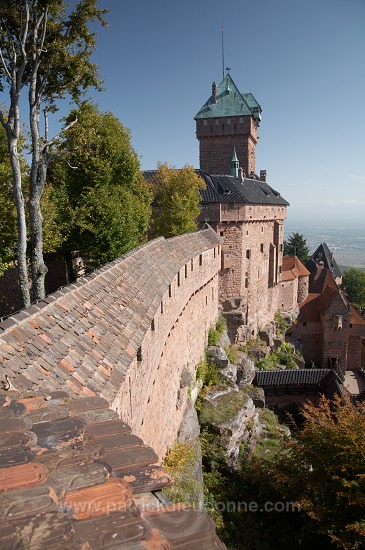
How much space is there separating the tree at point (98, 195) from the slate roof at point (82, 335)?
7.98 m

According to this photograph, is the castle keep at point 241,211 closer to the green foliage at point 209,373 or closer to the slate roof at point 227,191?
the slate roof at point 227,191

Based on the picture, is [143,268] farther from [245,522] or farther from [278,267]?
[278,267]

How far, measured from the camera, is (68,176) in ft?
51.7

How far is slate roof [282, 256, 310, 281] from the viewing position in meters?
35.6

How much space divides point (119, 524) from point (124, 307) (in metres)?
4.34

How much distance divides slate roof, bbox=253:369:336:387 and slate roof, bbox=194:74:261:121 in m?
23.0

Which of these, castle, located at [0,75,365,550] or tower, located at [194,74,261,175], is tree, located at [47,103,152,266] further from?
tower, located at [194,74,261,175]

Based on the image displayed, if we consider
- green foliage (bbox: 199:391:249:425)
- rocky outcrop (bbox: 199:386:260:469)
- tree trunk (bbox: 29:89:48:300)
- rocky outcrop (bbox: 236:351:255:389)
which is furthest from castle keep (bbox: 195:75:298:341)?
tree trunk (bbox: 29:89:48:300)

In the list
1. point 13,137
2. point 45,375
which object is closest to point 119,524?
point 45,375

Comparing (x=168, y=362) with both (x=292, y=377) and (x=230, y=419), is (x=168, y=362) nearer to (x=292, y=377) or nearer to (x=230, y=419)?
(x=230, y=419)

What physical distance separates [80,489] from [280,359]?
95.7 ft

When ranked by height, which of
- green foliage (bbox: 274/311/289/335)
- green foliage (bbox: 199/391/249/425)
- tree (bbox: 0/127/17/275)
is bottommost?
green foliage (bbox: 274/311/289/335)

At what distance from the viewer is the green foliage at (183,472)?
349 inches

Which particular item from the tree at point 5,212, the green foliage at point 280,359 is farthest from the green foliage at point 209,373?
the green foliage at point 280,359
